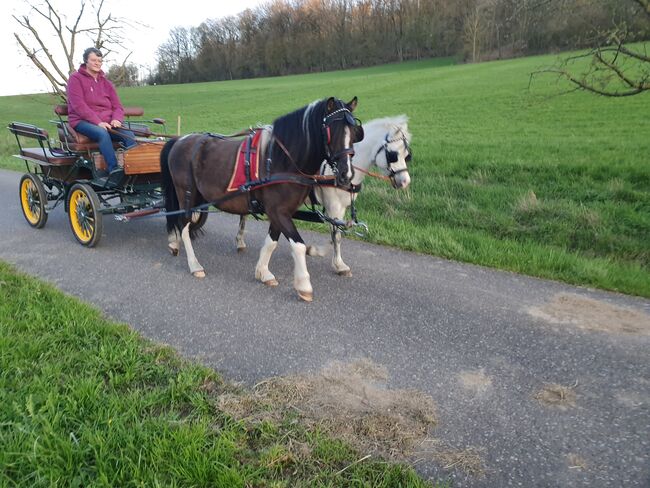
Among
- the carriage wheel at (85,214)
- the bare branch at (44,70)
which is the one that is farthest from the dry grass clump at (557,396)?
the bare branch at (44,70)

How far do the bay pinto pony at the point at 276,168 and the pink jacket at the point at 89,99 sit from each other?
1.58 meters

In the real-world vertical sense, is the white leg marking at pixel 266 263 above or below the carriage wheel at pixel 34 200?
below

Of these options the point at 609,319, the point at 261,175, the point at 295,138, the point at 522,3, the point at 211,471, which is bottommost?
the point at 609,319

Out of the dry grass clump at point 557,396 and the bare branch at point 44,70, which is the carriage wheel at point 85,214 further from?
the bare branch at point 44,70

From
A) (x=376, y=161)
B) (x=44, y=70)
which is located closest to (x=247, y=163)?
(x=376, y=161)

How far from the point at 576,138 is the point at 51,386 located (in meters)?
14.0

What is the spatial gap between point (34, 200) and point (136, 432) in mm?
6208

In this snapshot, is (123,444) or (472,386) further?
(472,386)

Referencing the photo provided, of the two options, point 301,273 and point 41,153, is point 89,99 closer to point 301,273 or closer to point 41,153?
point 41,153

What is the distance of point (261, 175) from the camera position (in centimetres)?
477

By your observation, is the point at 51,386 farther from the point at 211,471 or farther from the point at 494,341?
the point at 494,341

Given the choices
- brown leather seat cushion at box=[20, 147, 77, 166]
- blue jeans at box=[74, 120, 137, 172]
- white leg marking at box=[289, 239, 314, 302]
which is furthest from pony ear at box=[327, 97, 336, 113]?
brown leather seat cushion at box=[20, 147, 77, 166]

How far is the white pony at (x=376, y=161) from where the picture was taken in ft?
16.1

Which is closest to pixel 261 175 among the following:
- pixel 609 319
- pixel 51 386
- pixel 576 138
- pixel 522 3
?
pixel 51 386
